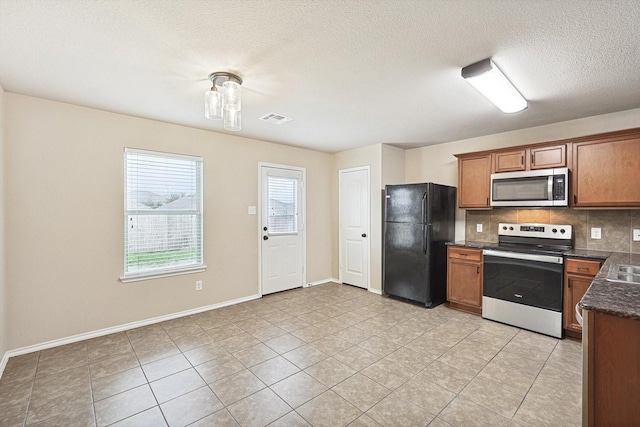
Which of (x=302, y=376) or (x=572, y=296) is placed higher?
(x=572, y=296)

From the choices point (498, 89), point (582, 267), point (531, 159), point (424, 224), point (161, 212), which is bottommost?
point (582, 267)

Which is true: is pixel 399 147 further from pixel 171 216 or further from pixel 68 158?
pixel 68 158

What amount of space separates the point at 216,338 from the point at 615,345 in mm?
3080

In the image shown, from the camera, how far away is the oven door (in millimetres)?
3033

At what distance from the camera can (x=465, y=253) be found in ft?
12.5

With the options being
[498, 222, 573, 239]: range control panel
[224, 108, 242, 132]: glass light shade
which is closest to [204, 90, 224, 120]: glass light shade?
[224, 108, 242, 132]: glass light shade

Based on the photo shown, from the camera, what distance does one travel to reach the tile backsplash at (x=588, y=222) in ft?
10.1

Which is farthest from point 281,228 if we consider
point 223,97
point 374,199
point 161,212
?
point 223,97

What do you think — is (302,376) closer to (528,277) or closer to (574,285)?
(528,277)

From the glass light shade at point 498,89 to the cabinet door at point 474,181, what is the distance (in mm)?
1086

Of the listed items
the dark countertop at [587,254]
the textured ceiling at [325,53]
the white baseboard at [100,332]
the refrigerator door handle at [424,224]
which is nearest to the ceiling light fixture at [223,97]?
the textured ceiling at [325,53]

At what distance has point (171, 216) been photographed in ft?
11.8

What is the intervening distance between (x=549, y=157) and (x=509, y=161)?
0.39 metres

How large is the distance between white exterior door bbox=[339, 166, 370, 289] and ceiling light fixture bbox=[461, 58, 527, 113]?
235 cm
